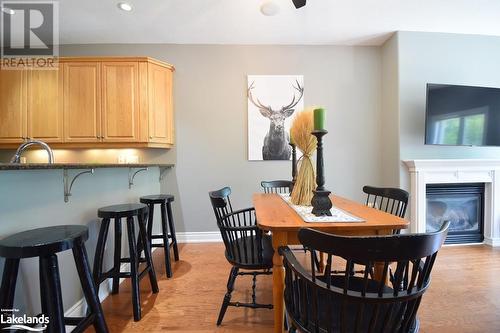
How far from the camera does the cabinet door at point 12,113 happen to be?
9.48 feet

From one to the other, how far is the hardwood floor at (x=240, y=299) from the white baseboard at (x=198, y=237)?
2.03 feet

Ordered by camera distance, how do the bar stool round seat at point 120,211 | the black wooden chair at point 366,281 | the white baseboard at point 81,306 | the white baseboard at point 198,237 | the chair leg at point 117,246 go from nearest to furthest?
the black wooden chair at point 366,281, the white baseboard at point 81,306, the bar stool round seat at point 120,211, the chair leg at point 117,246, the white baseboard at point 198,237

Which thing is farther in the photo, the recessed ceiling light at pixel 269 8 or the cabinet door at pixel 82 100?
the cabinet door at pixel 82 100

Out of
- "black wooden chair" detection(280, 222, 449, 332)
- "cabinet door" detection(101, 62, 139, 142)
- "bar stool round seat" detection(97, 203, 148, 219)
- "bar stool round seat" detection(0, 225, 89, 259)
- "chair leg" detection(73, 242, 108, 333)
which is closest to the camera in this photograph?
"black wooden chair" detection(280, 222, 449, 332)

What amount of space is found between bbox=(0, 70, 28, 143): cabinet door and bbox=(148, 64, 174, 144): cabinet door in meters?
A: 1.65

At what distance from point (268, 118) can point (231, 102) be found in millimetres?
565

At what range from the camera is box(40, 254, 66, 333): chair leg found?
92 centimetres

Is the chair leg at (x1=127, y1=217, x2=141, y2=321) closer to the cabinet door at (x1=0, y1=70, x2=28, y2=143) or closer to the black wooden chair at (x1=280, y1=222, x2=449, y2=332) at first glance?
the black wooden chair at (x1=280, y1=222, x2=449, y2=332)

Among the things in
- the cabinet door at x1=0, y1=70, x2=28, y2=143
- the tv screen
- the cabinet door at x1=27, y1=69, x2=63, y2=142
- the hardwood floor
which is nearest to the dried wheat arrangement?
the hardwood floor

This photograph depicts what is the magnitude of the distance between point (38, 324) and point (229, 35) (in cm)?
319

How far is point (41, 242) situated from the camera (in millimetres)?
924

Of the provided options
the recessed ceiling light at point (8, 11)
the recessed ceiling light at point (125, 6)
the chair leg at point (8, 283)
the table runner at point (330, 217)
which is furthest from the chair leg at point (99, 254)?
the recessed ceiling light at point (8, 11)

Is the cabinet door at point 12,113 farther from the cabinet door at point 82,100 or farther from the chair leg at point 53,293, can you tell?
the chair leg at point 53,293

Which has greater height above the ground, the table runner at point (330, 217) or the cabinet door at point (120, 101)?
the cabinet door at point (120, 101)
